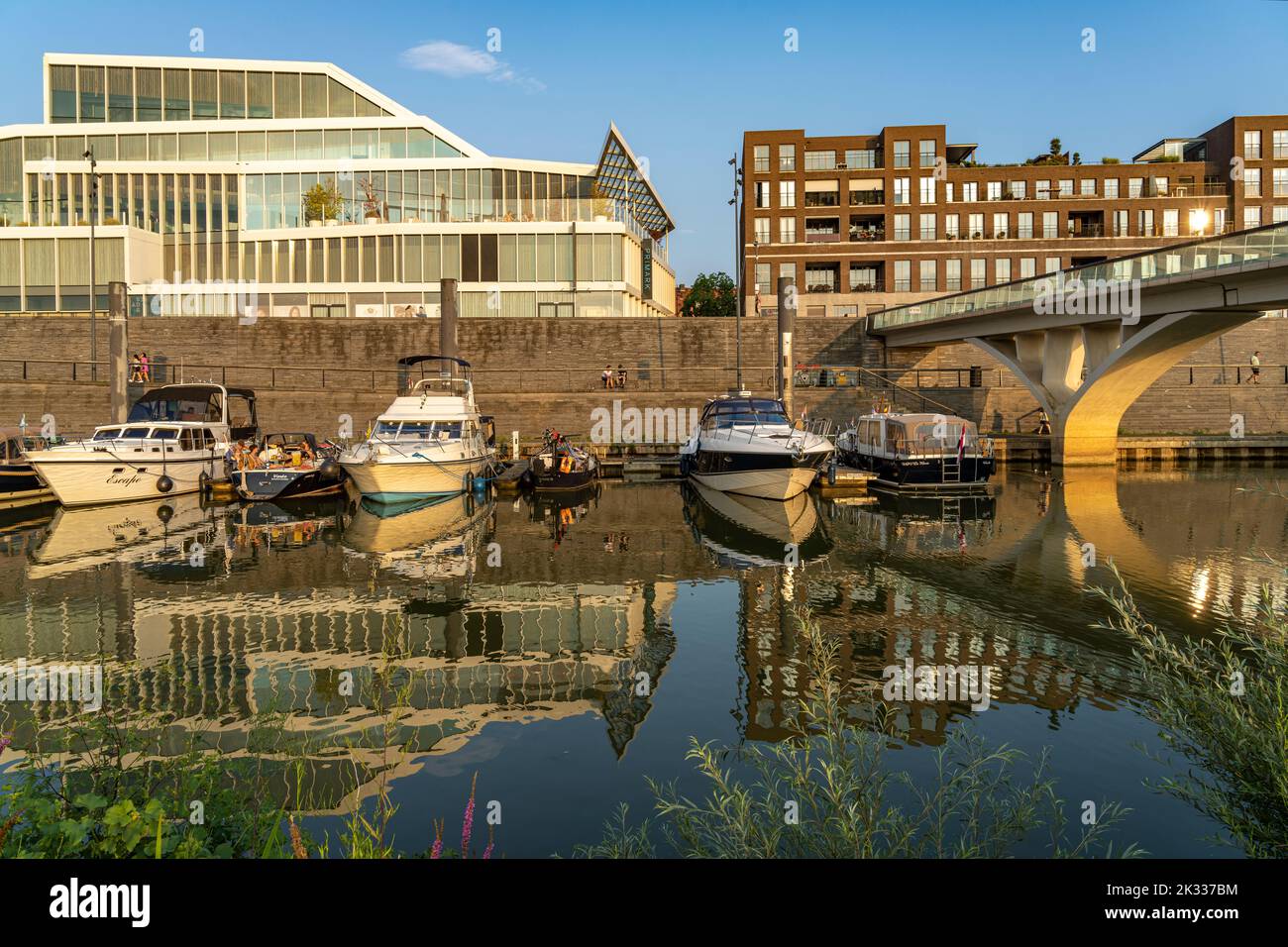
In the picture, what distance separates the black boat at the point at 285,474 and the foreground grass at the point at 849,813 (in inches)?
940

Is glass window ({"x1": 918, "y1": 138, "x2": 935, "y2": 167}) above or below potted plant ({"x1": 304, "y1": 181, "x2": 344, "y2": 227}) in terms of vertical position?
above

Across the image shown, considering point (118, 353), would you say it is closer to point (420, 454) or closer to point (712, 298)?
point (420, 454)

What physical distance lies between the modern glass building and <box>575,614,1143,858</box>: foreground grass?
51479 mm

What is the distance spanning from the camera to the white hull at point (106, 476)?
26219 millimetres

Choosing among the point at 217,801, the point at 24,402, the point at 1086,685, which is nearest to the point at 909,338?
→ the point at 1086,685

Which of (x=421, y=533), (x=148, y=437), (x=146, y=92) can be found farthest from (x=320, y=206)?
(x=421, y=533)

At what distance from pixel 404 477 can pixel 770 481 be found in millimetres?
11740

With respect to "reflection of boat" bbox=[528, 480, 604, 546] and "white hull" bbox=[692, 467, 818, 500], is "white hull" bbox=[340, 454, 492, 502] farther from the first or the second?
"white hull" bbox=[692, 467, 818, 500]

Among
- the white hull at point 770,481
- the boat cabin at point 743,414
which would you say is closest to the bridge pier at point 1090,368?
the boat cabin at point 743,414

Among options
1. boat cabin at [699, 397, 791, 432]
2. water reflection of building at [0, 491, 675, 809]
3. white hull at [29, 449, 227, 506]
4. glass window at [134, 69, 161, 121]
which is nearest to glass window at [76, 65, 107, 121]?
glass window at [134, 69, 161, 121]

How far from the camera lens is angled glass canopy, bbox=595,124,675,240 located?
6053 cm

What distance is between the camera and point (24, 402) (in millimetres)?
41344

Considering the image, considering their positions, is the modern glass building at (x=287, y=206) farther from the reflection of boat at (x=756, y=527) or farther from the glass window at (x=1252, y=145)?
the glass window at (x=1252, y=145)
